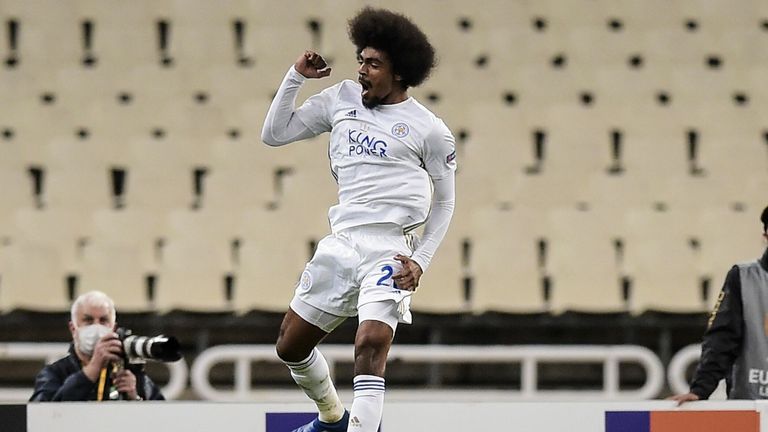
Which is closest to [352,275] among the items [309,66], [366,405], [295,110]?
[366,405]

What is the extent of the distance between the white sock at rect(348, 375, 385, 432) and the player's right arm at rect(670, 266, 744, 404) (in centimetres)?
108

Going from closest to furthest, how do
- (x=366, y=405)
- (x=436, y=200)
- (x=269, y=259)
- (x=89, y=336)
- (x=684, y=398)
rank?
1. (x=366, y=405)
2. (x=684, y=398)
3. (x=436, y=200)
4. (x=89, y=336)
5. (x=269, y=259)

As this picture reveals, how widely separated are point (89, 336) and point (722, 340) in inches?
87.2

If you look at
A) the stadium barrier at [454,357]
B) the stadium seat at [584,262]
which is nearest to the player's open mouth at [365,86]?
the stadium barrier at [454,357]

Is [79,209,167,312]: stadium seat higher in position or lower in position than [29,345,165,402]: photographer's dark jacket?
higher

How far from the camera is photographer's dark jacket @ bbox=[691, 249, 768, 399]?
184 inches

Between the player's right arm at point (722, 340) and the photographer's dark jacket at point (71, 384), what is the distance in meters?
1.98

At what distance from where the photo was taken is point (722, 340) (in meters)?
4.67

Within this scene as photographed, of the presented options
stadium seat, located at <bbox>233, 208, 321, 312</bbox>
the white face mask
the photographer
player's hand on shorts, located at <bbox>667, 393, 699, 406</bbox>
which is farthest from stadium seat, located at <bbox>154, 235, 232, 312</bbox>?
player's hand on shorts, located at <bbox>667, 393, 699, 406</bbox>

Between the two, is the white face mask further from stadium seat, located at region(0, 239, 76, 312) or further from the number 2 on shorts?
stadium seat, located at region(0, 239, 76, 312)

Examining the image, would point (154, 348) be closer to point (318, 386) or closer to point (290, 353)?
point (290, 353)

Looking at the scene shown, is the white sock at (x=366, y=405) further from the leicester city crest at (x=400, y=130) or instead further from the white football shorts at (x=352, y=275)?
the leicester city crest at (x=400, y=130)

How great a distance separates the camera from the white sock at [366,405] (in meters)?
4.24

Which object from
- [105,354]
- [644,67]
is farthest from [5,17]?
[105,354]
